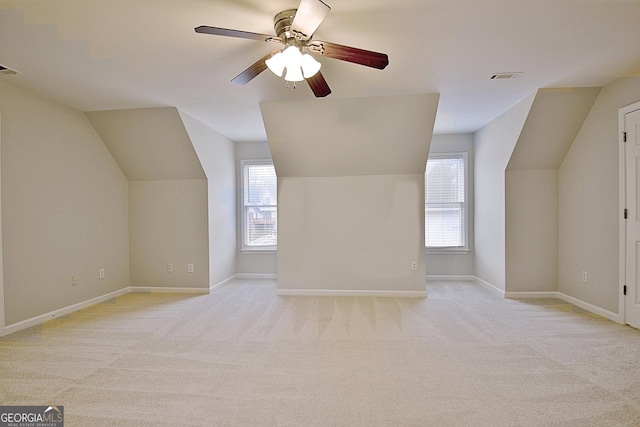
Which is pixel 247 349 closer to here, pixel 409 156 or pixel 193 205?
pixel 193 205

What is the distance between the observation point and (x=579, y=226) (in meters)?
3.76

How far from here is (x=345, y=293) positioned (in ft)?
14.7

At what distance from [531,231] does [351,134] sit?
2757 mm

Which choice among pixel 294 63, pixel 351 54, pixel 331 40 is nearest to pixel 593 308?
pixel 351 54

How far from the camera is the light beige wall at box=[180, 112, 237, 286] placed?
4.46 metres

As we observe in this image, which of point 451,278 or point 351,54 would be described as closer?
point 351,54

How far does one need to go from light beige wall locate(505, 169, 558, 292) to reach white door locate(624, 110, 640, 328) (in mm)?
1051

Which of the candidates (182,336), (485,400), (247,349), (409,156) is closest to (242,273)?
(182,336)

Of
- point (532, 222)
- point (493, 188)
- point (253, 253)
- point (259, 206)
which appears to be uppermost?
point (493, 188)

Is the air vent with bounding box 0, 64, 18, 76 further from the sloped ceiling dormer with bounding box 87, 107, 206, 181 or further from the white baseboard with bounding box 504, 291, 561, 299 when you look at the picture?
the white baseboard with bounding box 504, 291, 561, 299

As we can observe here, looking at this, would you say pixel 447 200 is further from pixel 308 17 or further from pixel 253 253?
pixel 308 17

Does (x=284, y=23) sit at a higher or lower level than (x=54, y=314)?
higher

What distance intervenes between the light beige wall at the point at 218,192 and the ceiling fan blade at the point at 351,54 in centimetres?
264

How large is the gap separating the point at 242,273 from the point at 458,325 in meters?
3.70
